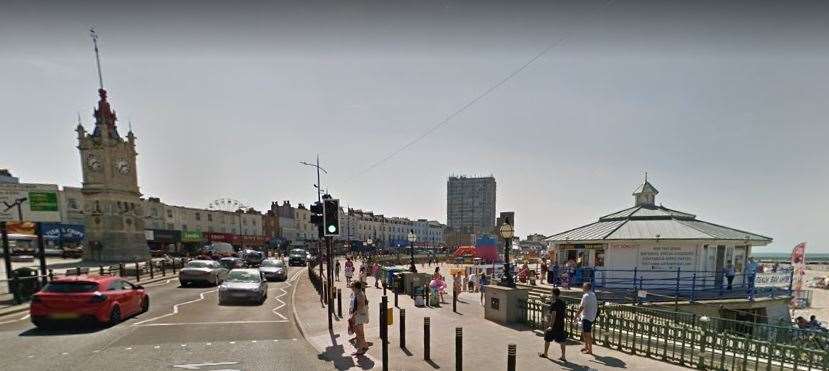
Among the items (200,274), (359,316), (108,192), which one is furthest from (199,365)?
(108,192)

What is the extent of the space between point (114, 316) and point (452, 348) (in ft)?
31.2

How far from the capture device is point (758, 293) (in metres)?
16.2

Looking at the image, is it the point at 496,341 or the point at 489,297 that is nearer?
the point at 496,341

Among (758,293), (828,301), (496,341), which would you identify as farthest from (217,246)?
(828,301)

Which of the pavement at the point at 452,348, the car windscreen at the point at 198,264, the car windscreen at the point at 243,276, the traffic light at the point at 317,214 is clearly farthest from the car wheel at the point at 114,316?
the car windscreen at the point at 198,264

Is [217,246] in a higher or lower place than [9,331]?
lower

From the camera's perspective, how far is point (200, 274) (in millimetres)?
18031

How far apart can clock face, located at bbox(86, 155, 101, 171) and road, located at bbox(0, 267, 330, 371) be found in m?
33.6

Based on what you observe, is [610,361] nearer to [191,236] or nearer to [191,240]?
[191,236]

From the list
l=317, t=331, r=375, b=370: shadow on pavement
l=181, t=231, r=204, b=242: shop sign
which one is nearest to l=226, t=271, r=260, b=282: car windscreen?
l=317, t=331, r=375, b=370: shadow on pavement

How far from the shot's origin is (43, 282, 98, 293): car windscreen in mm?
8625

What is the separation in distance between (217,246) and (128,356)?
47.7m

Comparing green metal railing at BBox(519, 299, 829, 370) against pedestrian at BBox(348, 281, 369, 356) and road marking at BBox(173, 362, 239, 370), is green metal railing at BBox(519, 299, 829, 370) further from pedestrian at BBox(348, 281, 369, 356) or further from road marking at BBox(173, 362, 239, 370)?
road marking at BBox(173, 362, 239, 370)

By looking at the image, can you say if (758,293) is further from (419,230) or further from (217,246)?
(419,230)
